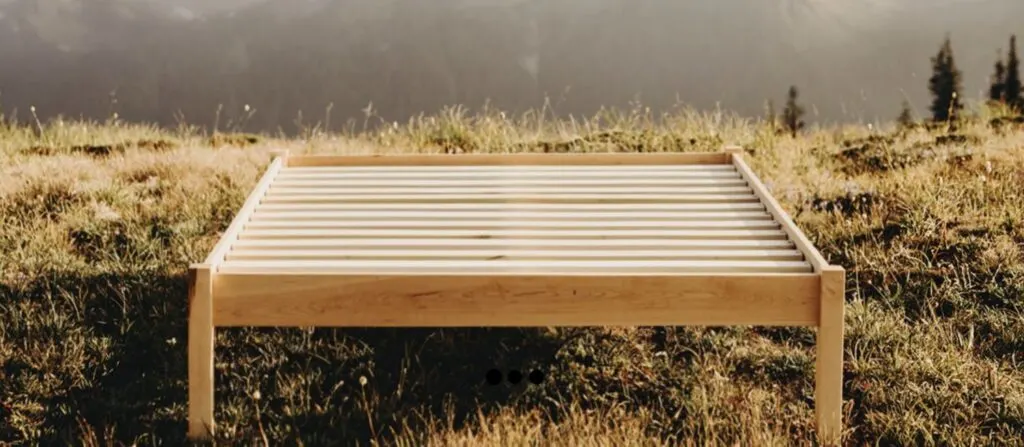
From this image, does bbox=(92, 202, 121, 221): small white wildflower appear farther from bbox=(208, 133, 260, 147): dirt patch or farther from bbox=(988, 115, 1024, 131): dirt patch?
bbox=(988, 115, 1024, 131): dirt patch

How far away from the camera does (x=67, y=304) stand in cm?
451

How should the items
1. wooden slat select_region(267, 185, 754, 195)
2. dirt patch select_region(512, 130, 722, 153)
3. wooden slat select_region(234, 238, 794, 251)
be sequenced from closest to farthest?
wooden slat select_region(234, 238, 794, 251), wooden slat select_region(267, 185, 754, 195), dirt patch select_region(512, 130, 722, 153)

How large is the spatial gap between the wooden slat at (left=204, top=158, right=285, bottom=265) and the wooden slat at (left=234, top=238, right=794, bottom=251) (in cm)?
6

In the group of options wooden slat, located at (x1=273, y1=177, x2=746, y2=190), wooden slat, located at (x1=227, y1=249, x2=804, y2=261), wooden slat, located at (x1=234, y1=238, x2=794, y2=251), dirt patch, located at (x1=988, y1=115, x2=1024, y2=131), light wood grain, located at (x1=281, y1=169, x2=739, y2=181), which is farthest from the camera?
dirt patch, located at (x1=988, y1=115, x2=1024, y2=131)

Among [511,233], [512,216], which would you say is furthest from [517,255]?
A: [512,216]

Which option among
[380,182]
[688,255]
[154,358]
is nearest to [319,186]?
[380,182]

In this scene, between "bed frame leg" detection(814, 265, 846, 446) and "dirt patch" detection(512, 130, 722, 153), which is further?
"dirt patch" detection(512, 130, 722, 153)

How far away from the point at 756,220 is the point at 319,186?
1.86 m

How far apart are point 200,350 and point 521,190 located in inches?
62.6

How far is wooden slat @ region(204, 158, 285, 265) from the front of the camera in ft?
11.2

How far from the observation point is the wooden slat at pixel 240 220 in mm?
3405

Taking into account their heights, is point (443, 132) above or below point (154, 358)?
above

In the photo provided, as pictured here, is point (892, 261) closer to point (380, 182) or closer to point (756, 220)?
point (756, 220)

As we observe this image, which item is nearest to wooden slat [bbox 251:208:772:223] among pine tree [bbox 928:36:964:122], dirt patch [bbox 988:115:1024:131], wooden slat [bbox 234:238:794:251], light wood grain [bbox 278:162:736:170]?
wooden slat [bbox 234:238:794:251]
